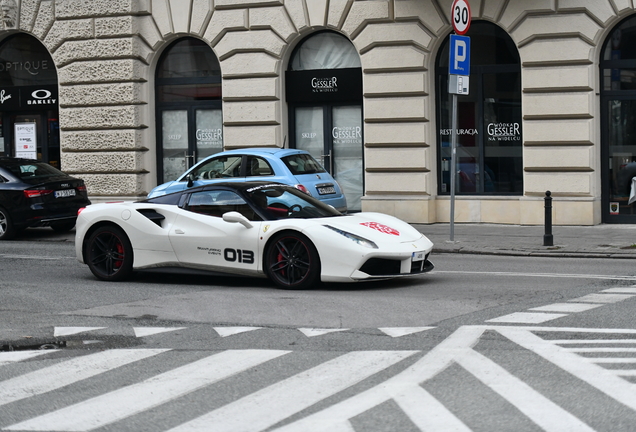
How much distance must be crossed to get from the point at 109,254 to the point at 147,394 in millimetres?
6111

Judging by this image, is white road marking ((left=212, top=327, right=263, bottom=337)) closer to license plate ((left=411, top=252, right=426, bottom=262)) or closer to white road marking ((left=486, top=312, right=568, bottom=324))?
white road marking ((left=486, top=312, right=568, bottom=324))

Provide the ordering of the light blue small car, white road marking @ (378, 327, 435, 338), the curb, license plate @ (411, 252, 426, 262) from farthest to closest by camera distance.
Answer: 1. the light blue small car
2. the curb
3. license plate @ (411, 252, 426, 262)
4. white road marking @ (378, 327, 435, 338)

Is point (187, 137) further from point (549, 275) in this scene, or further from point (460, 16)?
point (549, 275)

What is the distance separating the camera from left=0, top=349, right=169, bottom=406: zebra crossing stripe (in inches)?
255

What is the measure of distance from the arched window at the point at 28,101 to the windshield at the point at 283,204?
13470mm

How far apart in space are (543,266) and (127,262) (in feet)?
17.6

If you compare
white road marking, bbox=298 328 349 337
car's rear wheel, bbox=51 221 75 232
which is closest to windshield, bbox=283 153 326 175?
car's rear wheel, bbox=51 221 75 232

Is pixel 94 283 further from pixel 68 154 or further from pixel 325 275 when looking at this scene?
pixel 68 154

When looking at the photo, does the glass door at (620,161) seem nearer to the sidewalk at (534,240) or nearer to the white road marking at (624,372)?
the sidewalk at (534,240)

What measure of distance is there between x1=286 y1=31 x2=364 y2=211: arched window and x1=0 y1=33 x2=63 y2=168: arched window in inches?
245

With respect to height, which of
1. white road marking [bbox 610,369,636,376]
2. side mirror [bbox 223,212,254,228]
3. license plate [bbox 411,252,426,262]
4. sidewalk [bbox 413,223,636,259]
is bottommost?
white road marking [bbox 610,369,636,376]

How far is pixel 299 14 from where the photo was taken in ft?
68.5

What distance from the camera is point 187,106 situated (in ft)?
74.4

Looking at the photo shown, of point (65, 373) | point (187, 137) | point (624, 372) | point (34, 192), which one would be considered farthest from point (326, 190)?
point (624, 372)
